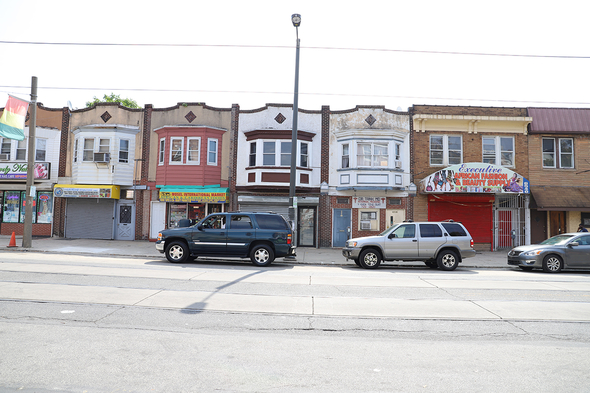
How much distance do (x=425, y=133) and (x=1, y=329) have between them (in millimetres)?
20814

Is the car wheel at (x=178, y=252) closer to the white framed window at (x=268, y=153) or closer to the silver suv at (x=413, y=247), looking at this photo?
the silver suv at (x=413, y=247)

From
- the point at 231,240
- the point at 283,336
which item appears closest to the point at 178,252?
the point at 231,240

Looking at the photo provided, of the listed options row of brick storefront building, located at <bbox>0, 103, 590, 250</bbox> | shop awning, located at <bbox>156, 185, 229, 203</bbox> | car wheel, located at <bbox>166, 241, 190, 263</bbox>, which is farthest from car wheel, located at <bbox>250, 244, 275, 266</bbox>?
shop awning, located at <bbox>156, 185, 229, 203</bbox>

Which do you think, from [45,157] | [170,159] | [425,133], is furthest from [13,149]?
[425,133]

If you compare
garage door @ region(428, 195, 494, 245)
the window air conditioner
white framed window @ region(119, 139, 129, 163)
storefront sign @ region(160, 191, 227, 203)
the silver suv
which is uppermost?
white framed window @ region(119, 139, 129, 163)

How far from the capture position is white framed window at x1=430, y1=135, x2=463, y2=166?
861 inches

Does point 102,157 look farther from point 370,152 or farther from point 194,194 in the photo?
point 370,152

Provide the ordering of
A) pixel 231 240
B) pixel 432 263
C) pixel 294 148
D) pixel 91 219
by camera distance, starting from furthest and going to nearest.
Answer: pixel 91 219
pixel 294 148
pixel 432 263
pixel 231 240

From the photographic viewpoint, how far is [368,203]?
21.6 metres

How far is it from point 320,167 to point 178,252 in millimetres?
10467

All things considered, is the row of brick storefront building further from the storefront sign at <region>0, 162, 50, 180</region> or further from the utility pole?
the utility pole

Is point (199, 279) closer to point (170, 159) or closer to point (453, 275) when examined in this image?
point (453, 275)

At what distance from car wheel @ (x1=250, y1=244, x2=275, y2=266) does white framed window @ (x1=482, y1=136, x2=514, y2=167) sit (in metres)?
14.6

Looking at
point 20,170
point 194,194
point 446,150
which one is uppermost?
point 446,150
